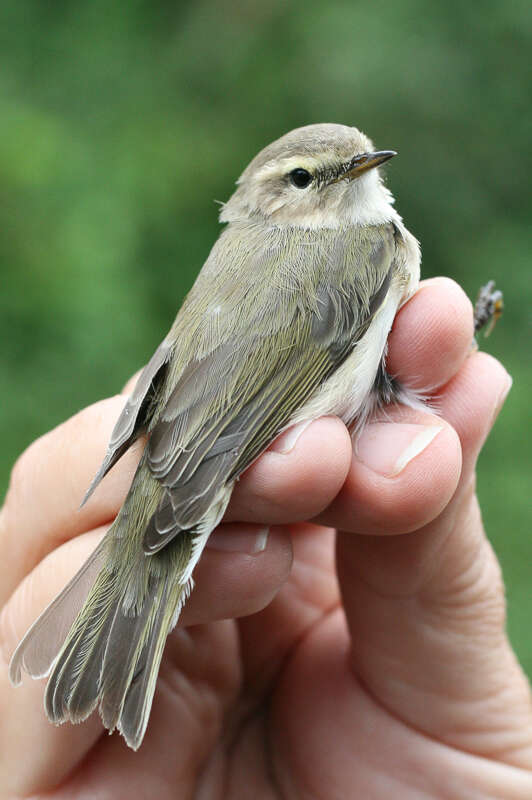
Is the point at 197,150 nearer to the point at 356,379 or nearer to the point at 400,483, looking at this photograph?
the point at 356,379

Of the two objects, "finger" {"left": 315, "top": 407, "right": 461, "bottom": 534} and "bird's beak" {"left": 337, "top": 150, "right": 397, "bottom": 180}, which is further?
"bird's beak" {"left": 337, "top": 150, "right": 397, "bottom": 180}

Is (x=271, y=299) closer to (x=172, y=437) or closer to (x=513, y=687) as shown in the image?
(x=172, y=437)

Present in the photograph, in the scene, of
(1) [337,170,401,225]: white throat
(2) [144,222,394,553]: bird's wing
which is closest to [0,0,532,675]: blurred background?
(1) [337,170,401,225]: white throat

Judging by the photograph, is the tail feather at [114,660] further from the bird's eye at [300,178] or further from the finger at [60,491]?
the bird's eye at [300,178]

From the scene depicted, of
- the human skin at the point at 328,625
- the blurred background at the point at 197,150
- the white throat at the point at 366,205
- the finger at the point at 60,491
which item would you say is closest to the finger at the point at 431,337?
the human skin at the point at 328,625

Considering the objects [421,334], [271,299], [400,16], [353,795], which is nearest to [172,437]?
[271,299]

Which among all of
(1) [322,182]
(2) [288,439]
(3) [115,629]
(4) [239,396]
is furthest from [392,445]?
(1) [322,182]

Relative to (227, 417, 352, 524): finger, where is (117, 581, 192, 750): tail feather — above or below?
below

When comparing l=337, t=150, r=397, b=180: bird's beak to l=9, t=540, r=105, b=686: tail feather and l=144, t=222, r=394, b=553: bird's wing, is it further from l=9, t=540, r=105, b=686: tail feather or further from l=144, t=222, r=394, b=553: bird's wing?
l=9, t=540, r=105, b=686: tail feather
